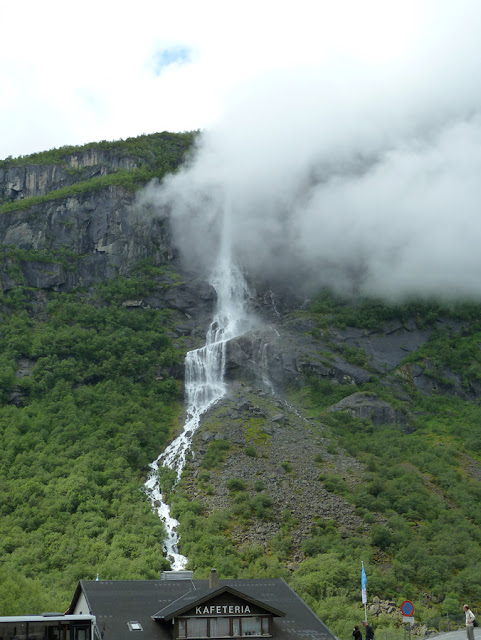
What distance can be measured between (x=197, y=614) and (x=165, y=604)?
392 centimetres

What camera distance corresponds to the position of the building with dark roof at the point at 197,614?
5153cm

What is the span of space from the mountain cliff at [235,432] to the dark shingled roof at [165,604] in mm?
12331

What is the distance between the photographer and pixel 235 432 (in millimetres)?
137625

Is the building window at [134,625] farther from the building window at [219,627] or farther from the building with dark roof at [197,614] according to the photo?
the building window at [219,627]

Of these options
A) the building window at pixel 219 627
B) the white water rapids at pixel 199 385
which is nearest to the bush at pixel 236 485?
the white water rapids at pixel 199 385

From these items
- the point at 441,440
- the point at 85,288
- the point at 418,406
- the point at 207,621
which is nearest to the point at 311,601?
the point at 207,621

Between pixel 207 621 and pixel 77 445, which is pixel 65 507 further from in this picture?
pixel 207 621

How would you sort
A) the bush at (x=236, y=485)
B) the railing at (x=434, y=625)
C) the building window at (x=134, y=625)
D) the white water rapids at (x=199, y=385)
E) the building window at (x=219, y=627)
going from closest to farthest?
the building window at (x=134, y=625) < the building window at (x=219, y=627) < the railing at (x=434, y=625) < the white water rapids at (x=199, y=385) < the bush at (x=236, y=485)

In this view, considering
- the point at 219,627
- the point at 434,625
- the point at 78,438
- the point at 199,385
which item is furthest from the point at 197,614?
the point at 199,385

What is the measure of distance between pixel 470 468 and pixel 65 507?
66.3m

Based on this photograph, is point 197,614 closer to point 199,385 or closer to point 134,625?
point 134,625

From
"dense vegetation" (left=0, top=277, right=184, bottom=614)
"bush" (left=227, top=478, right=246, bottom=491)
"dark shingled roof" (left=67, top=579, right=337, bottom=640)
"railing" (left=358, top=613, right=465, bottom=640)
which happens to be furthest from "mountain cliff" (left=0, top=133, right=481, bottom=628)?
"dark shingled roof" (left=67, top=579, right=337, bottom=640)

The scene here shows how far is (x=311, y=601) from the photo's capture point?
275ft

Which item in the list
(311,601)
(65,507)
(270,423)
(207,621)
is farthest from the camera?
(270,423)
